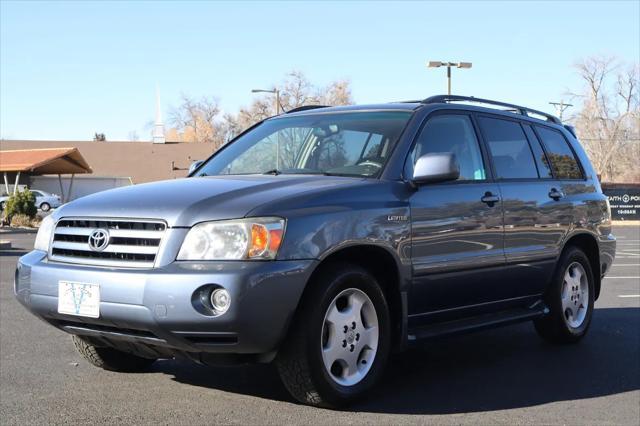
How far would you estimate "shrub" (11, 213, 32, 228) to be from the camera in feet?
96.1

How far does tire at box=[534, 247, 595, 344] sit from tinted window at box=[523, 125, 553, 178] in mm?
706

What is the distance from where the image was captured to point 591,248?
7.36m

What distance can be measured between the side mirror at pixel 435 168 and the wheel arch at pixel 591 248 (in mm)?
2285

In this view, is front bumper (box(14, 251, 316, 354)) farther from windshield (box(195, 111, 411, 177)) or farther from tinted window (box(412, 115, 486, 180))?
tinted window (box(412, 115, 486, 180))

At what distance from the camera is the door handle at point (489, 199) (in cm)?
578

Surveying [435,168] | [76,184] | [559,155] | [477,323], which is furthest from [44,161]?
[435,168]

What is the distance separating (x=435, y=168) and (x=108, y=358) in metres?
2.57

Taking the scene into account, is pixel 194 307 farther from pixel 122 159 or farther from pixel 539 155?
pixel 122 159

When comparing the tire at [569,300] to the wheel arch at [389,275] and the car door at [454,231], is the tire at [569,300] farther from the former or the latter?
the wheel arch at [389,275]

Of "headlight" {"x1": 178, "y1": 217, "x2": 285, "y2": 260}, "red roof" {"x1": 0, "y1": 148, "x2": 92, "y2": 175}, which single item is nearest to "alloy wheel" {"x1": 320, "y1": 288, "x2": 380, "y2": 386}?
"headlight" {"x1": 178, "y1": 217, "x2": 285, "y2": 260}

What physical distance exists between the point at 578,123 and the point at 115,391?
79.0 metres

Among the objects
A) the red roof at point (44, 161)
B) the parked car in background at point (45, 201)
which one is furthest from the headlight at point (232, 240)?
the parked car in background at point (45, 201)

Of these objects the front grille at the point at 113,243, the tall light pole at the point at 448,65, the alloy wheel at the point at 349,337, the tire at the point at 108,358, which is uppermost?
the tall light pole at the point at 448,65

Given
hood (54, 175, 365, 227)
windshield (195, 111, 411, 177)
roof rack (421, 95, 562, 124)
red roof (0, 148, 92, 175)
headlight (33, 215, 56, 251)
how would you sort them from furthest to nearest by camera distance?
red roof (0, 148, 92, 175) < roof rack (421, 95, 562, 124) < windshield (195, 111, 411, 177) < headlight (33, 215, 56, 251) < hood (54, 175, 365, 227)
